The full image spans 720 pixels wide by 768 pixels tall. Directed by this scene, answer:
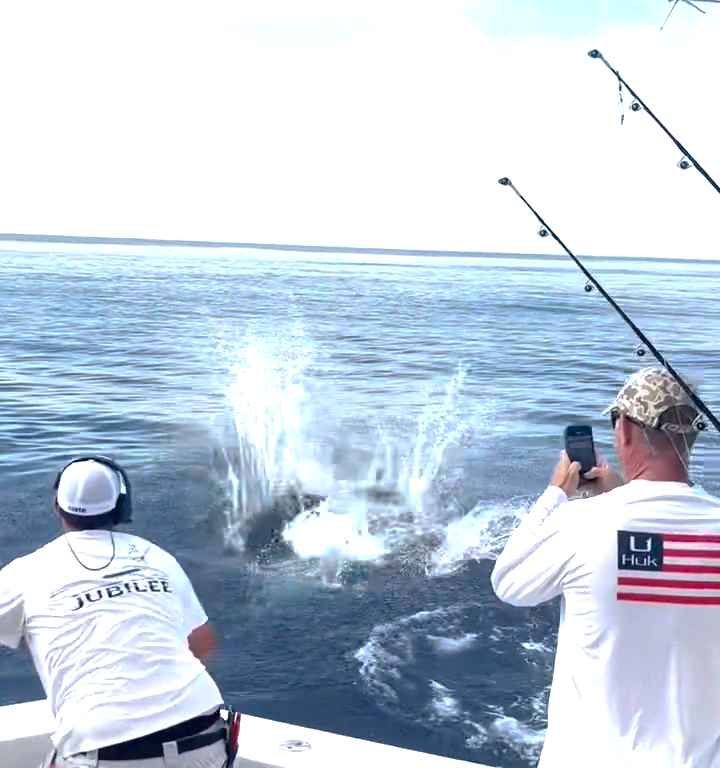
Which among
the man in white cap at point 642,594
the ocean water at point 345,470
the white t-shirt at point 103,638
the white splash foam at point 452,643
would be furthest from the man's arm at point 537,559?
the white splash foam at point 452,643

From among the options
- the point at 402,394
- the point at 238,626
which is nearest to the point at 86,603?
the point at 238,626

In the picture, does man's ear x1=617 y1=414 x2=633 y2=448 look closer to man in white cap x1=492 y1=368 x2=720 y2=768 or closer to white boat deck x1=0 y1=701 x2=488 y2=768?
man in white cap x1=492 y1=368 x2=720 y2=768

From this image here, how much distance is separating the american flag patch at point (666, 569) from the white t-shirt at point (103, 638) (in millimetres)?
1533

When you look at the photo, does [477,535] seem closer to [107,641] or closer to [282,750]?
[282,750]

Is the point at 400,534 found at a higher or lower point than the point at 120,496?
lower

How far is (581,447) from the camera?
3.09 meters

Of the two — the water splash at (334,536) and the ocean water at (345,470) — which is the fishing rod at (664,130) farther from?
the water splash at (334,536)

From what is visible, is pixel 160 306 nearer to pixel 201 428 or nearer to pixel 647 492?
pixel 201 428

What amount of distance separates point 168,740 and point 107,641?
39cm

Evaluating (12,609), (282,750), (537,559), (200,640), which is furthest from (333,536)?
(537,559)

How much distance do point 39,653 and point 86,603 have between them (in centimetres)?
26

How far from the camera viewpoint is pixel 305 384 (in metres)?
31.0

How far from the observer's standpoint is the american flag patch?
9.09 feet

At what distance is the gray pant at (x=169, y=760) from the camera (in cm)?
324
